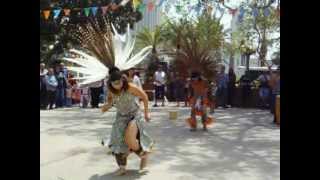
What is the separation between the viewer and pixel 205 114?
1200 centimetres

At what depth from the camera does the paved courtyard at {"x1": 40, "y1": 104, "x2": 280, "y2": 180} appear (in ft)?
24.2

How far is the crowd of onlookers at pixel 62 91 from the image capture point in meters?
16.8

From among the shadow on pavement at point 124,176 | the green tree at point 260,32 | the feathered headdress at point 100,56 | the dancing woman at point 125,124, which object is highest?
the green tree at point 260,32

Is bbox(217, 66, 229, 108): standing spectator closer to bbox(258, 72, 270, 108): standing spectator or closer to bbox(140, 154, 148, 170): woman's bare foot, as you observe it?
bbox(258, 72, 270, 108): standing spectator

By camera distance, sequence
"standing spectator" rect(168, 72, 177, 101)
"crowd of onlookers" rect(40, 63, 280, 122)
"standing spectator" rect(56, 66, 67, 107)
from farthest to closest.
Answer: "standing spectator" rect(168, 72, 177, 101) < "standing spectator" rect(56, 66, 67, 107) < "crowd of onlookers" rect(40, 63, 280, 122)

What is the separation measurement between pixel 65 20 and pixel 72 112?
37.2ft

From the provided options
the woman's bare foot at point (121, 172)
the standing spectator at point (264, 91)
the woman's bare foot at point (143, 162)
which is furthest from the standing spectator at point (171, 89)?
the woman's bare foot at point (121, 172)

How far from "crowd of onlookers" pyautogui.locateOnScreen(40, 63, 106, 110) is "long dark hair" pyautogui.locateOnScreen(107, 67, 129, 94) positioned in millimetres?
9099

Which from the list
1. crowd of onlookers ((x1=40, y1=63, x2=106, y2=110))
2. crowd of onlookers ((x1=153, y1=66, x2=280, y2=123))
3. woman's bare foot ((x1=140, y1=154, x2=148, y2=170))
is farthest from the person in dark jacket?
woman's bare foot ((x1=140, y1=154, x2=148, y2=170))

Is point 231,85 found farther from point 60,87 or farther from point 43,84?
point 43,84

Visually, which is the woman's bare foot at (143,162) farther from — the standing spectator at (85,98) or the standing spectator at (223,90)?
the standing spectator at (223,90)

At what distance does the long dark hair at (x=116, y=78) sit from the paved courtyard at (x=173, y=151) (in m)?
1.17
